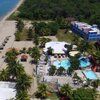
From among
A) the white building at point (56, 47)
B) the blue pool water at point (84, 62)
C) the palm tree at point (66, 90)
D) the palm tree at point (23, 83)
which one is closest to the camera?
the palm tree at point (66, 90)

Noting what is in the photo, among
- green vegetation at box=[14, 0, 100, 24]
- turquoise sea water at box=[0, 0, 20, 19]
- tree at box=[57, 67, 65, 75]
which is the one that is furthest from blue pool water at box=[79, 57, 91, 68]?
turquoise sea water at box=[0, 0, 20, 19]

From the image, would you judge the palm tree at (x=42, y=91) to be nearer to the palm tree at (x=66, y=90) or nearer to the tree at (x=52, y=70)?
the palm tree at (x=66, y=90)

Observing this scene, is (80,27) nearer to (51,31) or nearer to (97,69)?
(51,31)

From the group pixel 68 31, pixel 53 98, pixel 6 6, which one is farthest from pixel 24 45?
pixel 6 6

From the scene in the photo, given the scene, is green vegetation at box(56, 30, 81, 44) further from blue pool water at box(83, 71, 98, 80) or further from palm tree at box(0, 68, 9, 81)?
palm tree at box(0, 68, 9, 81)

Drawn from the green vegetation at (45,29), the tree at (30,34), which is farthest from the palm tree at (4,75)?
the green vegetation at (45,29)

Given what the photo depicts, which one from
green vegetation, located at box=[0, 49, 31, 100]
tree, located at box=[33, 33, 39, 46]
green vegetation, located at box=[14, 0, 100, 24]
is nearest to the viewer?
green vegetation, located at box=[0, 49, 31, 100]
